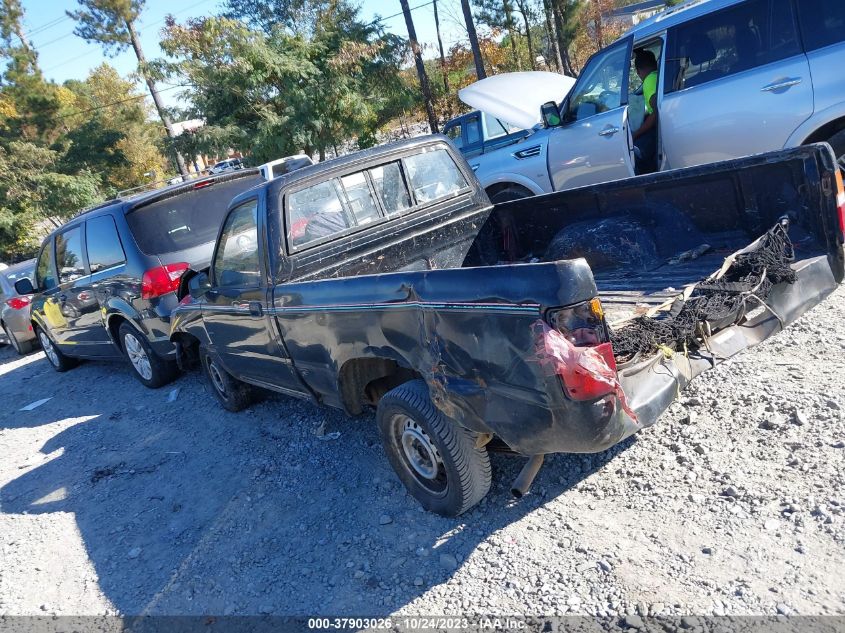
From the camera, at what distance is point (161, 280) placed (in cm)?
586

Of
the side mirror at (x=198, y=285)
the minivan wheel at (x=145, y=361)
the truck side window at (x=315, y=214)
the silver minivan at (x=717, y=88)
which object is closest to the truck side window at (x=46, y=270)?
the minivan wheel at (x=145, y=361)

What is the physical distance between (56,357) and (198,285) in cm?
477

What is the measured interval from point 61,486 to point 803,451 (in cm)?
500

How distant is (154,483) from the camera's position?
459cm

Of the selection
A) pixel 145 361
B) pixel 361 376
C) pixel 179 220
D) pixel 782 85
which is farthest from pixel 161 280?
pixel 782 85

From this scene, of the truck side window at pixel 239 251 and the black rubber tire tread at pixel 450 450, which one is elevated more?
the truck side window at pixel 239 251

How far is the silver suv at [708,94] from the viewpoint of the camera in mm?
4934

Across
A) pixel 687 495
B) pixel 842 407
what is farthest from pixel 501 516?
pixel 842 407

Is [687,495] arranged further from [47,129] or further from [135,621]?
[47,129]

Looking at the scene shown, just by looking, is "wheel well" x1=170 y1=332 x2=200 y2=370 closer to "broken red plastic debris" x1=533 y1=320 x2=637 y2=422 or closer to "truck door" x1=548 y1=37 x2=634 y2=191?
"broken red plastic debris" x1=533 y1=320 x2=637 y2=422

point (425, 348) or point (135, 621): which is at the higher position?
point (425, 348)

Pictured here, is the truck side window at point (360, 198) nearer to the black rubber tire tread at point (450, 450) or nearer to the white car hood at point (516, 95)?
the black rubber tire tread at point (450, 450)

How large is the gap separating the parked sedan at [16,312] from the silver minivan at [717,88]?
8.59 meters

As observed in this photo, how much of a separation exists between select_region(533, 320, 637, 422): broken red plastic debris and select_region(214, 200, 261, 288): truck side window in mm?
2248
